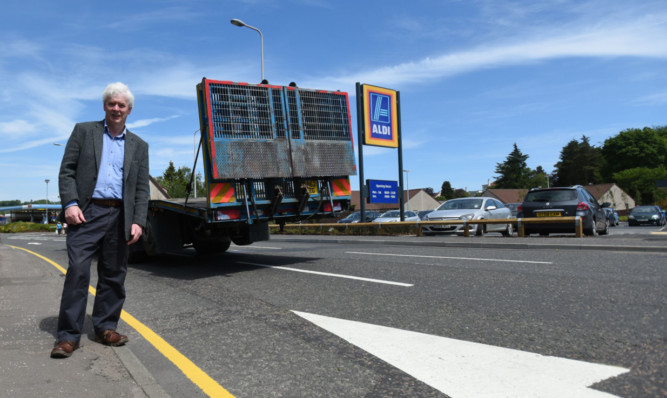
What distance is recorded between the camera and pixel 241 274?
25.5 feet

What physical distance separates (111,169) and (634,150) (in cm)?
10510

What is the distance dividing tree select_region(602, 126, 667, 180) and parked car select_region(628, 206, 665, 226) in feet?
211

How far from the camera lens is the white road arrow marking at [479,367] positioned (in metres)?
2.72

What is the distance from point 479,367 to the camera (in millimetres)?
3104

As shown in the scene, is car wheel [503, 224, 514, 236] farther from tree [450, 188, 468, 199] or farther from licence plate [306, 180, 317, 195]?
tree [450, 188, 468, 199]

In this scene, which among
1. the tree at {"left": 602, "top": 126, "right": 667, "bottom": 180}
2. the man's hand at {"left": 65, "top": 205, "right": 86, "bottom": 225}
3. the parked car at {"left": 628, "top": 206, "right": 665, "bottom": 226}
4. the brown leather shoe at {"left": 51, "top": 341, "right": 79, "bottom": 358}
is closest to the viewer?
the brown leather shoe at {"left": 51, "top": 341, "right": 79, "bottom": 358}

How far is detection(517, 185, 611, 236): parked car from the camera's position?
45.6ft

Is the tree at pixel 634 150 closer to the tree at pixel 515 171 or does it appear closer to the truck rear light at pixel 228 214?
the tree at pixel 515 171

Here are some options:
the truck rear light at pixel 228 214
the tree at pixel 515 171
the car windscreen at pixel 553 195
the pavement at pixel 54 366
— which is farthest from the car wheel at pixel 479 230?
the tree at pixel 515 171

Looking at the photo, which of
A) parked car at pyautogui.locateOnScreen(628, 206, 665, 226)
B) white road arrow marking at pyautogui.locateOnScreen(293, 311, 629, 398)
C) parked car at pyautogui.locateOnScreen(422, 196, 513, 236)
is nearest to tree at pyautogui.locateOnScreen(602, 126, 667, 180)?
parked car at pyautogui.locateOnScreen(628, 206, 665, 226)

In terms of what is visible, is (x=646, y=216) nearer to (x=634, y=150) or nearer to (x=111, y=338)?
(x=111, y=338)

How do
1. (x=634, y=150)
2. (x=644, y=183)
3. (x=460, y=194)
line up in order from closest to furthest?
(x=644, y=183), (x=634, y=150), (x=460, y=194)

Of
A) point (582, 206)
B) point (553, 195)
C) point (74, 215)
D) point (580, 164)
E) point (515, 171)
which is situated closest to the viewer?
point (74, 215)

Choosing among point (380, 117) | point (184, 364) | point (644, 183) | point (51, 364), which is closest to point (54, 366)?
point (51, 364)
